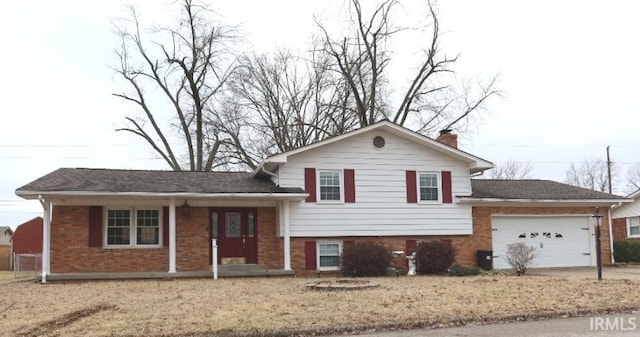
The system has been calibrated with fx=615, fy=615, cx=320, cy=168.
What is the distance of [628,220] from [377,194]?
14.3 metres

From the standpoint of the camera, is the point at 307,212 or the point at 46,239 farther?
the point at 307,212

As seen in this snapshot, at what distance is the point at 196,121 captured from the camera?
3744cm

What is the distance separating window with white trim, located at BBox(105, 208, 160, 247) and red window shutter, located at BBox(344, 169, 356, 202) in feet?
20.3

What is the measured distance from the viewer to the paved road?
28.9 feet

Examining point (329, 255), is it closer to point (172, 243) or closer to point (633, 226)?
Answer: point (172, 243)

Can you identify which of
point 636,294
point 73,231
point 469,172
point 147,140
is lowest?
Result: point 636,294

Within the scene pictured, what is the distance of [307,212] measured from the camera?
20266mm

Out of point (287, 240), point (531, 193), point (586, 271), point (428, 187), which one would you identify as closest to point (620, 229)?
point (531, 193)

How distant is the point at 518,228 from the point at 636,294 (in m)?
9.79

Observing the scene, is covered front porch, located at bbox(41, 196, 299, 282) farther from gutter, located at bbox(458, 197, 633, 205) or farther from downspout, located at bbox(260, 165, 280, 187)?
gutter, located at bbox(458, 197, 633, 205)

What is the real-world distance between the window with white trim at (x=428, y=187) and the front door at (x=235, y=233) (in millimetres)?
5838

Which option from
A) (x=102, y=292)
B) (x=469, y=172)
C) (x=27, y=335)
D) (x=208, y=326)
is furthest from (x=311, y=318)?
(x=469, y=172)

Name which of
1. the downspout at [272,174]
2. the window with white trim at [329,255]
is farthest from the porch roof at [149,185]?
the window with white trim at [329,255]

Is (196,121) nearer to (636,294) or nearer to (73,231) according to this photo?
(73,231)
